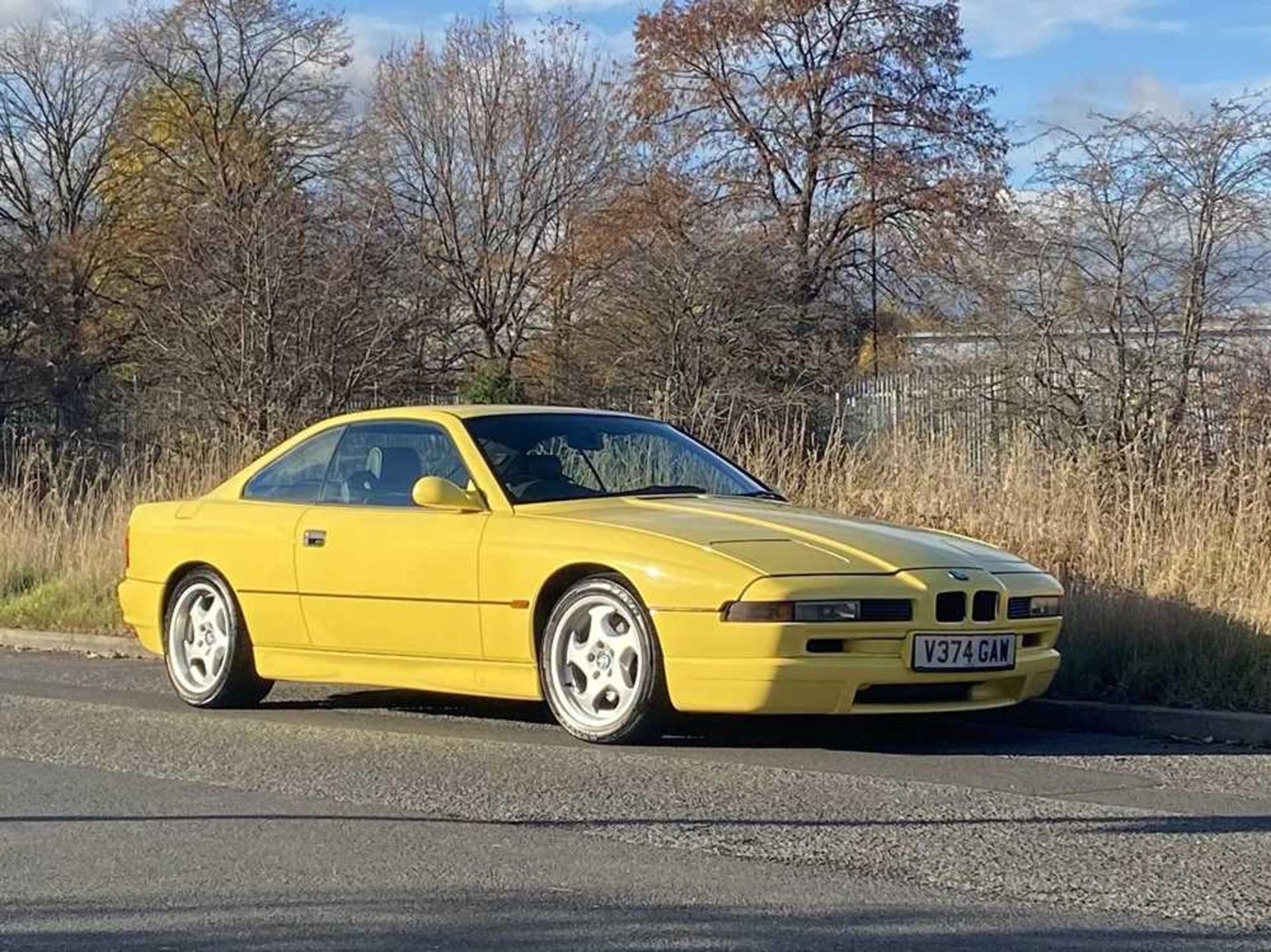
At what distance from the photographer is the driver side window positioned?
854cm

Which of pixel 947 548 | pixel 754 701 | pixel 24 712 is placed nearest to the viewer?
pixel 754 701

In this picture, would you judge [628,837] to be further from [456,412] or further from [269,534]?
[269,534]

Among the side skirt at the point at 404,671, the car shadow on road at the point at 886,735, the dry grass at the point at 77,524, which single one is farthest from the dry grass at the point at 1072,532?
the side skirt at the point at 404,671

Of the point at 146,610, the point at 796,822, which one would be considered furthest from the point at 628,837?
the point at 146,610

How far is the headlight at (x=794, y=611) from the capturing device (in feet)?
23.5

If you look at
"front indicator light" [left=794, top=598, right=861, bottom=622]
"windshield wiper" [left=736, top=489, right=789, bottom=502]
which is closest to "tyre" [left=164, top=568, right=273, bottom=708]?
"windshield wiper" [left=736, top=489, right=789, bottom=502]

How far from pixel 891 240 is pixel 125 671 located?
92.9ft

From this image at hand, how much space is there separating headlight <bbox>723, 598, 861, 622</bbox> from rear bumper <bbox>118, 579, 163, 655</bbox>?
3.71m

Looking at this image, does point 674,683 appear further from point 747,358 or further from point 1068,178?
point 747,358

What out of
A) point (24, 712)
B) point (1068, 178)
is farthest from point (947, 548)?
point (1068, 178)

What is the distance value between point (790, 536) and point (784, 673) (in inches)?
28.6

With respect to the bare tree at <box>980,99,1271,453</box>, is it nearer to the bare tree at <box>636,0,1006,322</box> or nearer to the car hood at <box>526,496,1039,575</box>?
the car hood at <box>526,496,1039,575</box>

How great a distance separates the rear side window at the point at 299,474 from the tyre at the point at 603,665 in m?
1.85

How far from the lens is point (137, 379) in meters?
27.7
